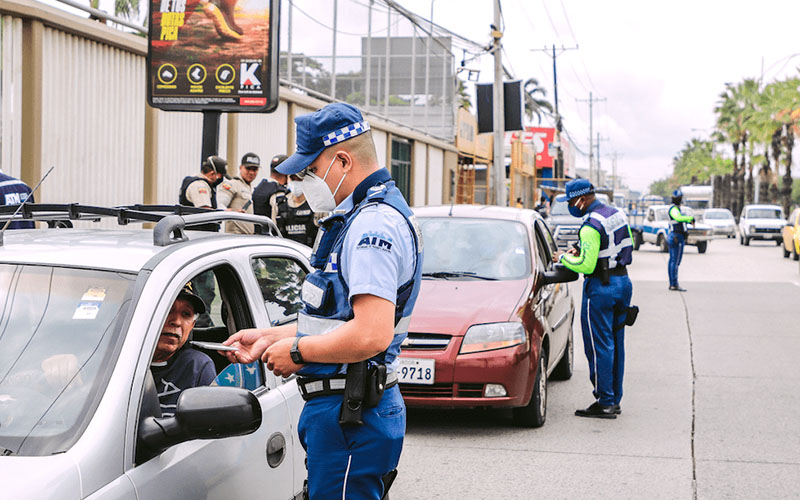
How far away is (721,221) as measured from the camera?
48.4m

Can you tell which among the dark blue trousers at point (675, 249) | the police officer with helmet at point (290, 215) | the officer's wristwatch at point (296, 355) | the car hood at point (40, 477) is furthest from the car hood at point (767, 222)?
the car hood at point (40, 477)

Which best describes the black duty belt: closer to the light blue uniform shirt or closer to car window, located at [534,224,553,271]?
the light blue uniform shirt

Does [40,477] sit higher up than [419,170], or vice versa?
[419,170]

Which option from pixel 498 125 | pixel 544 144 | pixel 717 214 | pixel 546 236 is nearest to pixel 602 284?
pixel 546 236

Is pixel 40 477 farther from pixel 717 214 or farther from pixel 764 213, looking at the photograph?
pixel 717 214

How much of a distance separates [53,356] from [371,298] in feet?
3.13

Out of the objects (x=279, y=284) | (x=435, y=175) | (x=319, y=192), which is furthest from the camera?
(x=435, y=175)

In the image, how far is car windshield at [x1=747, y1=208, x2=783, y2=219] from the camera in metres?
39.7

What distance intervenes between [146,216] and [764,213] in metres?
40.0

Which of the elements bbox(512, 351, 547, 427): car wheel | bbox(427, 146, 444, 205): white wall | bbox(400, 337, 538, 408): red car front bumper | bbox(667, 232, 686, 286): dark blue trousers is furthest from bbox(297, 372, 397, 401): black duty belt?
bbox(427, 146, 444, 205): white wall

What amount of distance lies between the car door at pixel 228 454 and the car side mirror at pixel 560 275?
4065mm

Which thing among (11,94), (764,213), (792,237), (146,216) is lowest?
(792,237)

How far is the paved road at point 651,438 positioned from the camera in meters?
5.66

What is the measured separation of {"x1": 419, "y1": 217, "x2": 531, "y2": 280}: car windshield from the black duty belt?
474cm
